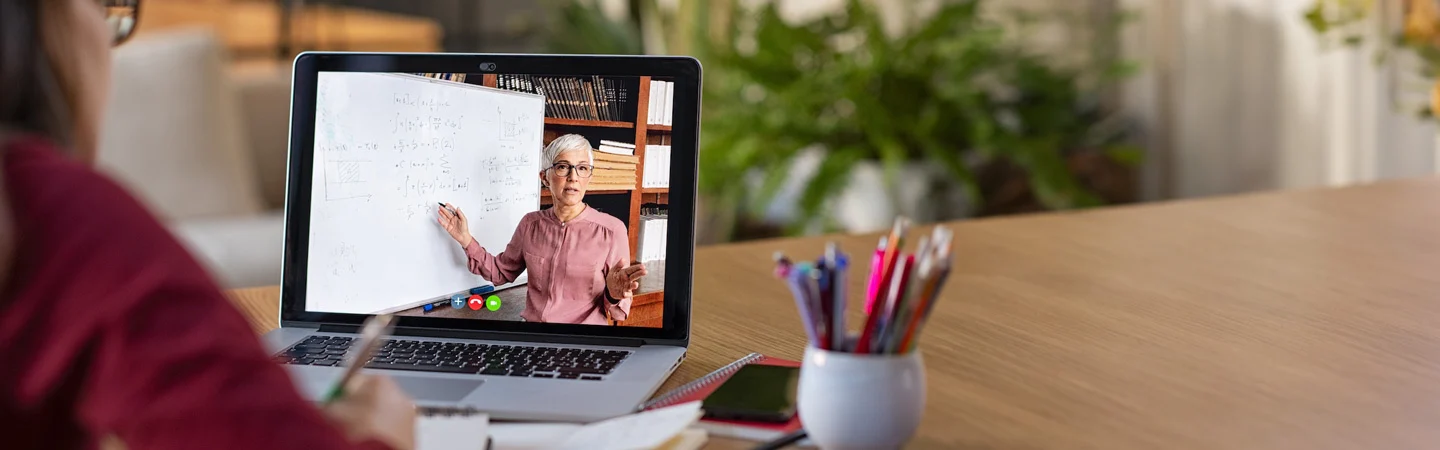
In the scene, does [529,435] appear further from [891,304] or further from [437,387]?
[891,304]

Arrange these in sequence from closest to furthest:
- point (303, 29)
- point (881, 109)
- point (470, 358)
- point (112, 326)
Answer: point (112, 326) → point (470, 358) → point (881, 109) → point (303, 29)

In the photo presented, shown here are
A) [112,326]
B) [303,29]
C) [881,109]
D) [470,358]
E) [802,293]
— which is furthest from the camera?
[303,29]

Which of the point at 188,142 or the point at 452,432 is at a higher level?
the point at 188,142

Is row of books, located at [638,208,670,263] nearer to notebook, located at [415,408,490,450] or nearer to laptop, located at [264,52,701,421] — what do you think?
laptop, located at [264,52,701,421]

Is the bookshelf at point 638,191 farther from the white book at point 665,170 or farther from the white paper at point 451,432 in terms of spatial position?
the white paper at point 451,432

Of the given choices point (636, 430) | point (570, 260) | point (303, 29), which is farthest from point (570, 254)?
point (303, 29)

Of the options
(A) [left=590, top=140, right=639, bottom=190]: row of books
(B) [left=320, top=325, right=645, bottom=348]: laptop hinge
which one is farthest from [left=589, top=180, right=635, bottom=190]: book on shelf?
(B) [left=320, top=325, right=645, bottom=348]: laptop hinge

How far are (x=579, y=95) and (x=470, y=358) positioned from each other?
207 mm

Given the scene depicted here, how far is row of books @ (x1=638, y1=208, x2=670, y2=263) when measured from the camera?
0.87 m

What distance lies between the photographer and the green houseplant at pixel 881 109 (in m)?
2.77

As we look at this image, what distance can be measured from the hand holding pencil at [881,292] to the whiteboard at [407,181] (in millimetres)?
304

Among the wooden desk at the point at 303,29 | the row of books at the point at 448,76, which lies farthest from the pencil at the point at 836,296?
the wooden desk at the point at 303,29

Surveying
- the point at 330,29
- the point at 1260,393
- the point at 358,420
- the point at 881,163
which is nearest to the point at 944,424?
the point at 1260,393

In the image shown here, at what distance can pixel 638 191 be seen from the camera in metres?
0.87
